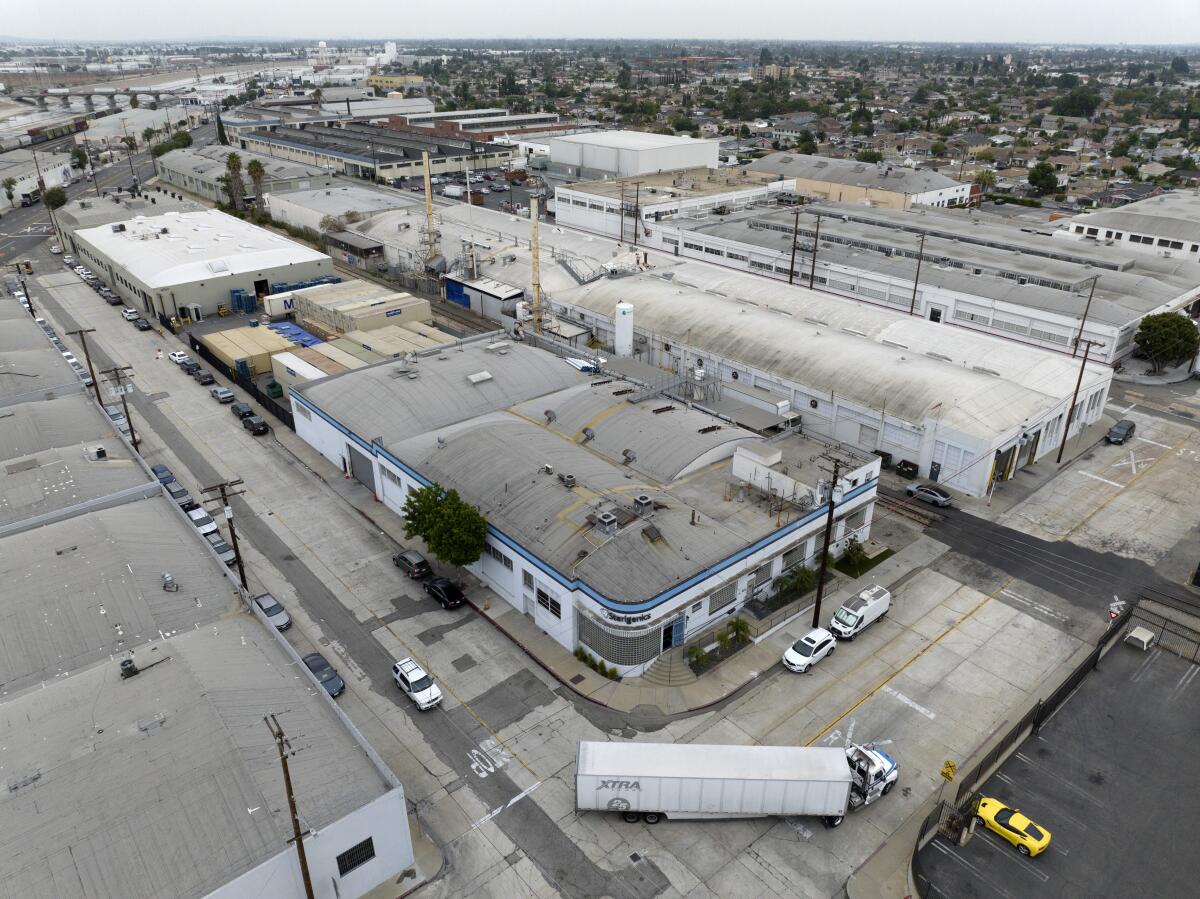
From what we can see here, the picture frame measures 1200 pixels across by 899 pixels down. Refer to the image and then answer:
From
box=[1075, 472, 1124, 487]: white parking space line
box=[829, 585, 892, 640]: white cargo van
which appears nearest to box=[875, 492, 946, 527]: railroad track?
box=[829, 585, 892, 640]: white cargo van

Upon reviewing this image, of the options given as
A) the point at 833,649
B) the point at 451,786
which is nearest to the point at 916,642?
the point at 833,649

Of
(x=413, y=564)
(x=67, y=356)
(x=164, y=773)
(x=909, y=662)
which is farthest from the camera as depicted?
(x=67, y=356)

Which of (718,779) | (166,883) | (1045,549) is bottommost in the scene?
(1045,549)

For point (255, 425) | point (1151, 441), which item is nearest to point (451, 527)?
point (255, 425)

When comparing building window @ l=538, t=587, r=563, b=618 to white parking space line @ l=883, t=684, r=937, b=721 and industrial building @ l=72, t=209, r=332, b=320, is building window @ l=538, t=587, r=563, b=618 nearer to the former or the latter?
white parking space line @ l=883, t=684, r=937, b=721

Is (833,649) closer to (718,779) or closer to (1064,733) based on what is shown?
(1064,733)

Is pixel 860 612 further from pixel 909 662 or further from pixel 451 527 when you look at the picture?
pixel 451 527
